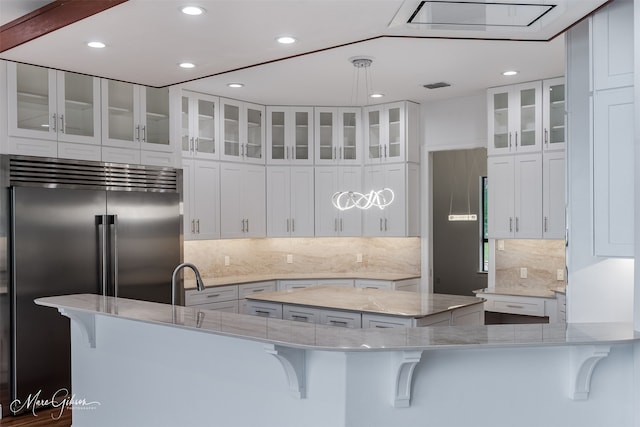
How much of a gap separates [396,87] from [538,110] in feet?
4.55

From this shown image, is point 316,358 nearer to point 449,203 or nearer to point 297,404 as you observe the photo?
point 297,404

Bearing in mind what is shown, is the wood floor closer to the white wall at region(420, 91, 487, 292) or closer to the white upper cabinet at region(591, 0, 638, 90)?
the white wall at region(420, 91, 487, 292)

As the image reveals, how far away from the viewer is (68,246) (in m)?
4.83

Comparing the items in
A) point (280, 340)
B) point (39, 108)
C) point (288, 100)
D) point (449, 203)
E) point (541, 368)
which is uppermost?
point (288, 100)

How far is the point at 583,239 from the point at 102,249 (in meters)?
3.63

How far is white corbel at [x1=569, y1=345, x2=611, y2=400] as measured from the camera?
255cm

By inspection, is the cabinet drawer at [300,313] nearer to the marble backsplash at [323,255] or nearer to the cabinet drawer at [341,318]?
the cabinet drawer at [341,318]

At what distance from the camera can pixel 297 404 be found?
105 inches

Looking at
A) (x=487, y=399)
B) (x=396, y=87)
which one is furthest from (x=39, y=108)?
(x=487, y=399)

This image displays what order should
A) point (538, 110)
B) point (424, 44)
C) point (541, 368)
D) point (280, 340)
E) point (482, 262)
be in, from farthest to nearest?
point (482, 262), point (538, 110), point (424, 44), point (541, 368), point (280, 340)

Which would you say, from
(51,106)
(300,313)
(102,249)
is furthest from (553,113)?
(51,106)

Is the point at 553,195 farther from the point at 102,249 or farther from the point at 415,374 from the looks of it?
the point at 102,249

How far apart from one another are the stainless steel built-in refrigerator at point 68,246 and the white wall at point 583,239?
3.44 meters

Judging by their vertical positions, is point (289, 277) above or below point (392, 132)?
below
